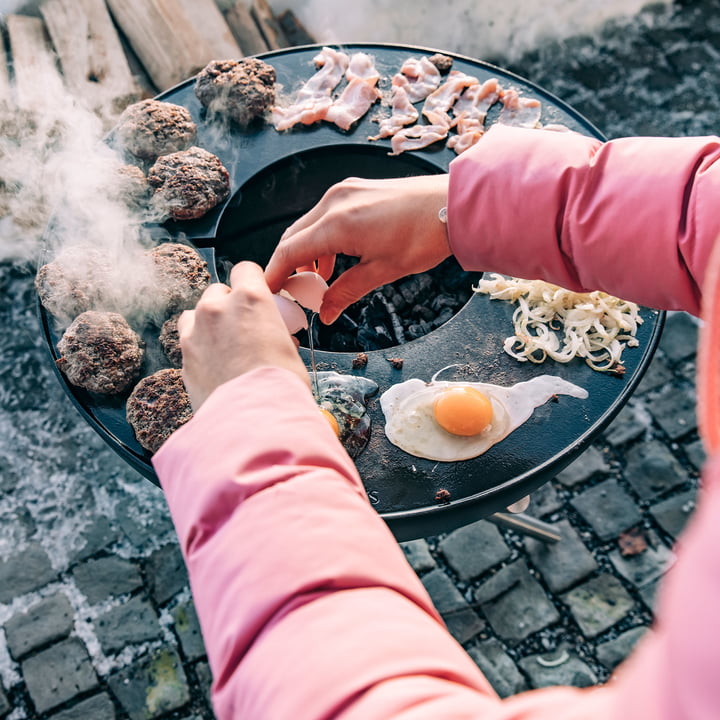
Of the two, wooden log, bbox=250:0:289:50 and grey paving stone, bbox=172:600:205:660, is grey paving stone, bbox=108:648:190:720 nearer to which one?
grey paving stone, bbox=172:600:205:660

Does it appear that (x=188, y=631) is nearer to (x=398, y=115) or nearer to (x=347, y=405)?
(x=347, y=405)

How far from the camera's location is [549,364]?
2.59m

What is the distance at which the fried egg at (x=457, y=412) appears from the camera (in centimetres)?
240

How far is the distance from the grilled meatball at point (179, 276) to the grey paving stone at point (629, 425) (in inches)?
104

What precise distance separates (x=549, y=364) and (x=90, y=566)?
2666 mm

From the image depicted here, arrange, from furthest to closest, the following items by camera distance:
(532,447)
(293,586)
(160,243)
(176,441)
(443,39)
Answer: (443,39) → (160,243) → (532,447) → (176,441) → (293,586)

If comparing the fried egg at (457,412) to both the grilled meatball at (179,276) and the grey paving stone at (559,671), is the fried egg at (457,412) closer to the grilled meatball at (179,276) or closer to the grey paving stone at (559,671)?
the grilled meatball at (179,276)

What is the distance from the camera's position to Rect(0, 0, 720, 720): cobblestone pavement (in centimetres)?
330

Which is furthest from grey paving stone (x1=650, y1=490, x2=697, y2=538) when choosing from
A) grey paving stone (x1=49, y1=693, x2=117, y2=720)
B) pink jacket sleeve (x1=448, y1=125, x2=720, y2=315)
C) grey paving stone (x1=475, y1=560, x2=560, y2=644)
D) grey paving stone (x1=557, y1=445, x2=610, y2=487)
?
grey paving stone (x1=49, y1=693, x2=117, y2=720)

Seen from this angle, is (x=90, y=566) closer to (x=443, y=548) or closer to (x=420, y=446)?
(x=443, y=548)

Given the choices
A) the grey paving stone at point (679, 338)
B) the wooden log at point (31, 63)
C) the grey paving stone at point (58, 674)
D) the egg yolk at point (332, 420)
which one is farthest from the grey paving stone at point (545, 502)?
the wooden log at point (31, 63)

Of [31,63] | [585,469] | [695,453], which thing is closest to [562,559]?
[585,469]

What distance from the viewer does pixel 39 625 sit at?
345cm

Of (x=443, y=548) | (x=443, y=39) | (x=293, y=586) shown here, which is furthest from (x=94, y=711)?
(x=443, y=39)
